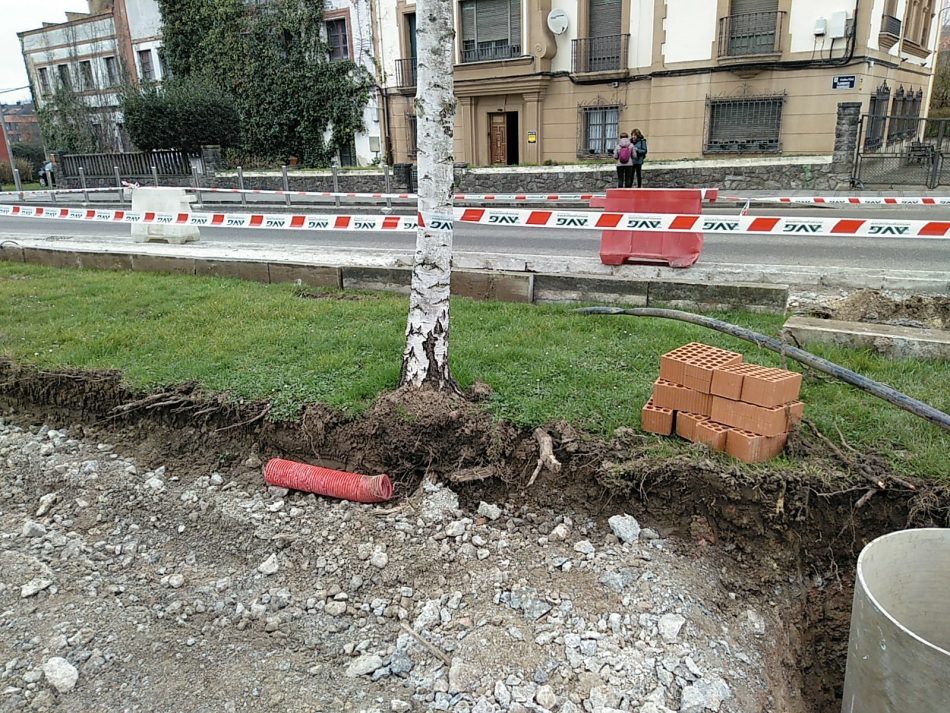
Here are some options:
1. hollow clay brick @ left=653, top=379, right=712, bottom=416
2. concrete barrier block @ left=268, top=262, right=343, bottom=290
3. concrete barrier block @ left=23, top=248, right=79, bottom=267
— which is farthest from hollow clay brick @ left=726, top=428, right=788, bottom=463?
concrete barrier block @ left=23, top=248, right=79, bottom=267

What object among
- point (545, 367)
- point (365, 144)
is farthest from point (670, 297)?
point (365, 144)

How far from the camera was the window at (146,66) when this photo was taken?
32469 millimetres

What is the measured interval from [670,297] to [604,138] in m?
19.2

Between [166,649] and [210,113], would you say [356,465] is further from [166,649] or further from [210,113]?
[210,113]

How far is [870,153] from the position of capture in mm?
18750

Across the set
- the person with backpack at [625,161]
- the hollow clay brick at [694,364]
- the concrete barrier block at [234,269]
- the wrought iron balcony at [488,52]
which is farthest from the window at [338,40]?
the hollow clay brick at [694,364]

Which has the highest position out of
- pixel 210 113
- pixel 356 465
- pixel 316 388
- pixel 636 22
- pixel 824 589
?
pixel 636 22

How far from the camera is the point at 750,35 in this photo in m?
20.6

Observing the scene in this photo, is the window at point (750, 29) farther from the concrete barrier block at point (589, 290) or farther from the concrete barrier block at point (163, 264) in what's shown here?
the concrete barrier block at point (163, 264)

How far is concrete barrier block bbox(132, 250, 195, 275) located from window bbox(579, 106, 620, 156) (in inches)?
716

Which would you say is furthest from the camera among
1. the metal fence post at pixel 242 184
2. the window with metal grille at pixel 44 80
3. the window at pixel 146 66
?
the window with metal grille at pixel 44 80

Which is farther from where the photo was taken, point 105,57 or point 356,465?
point 105,57

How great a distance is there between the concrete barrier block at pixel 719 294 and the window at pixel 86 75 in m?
38.1

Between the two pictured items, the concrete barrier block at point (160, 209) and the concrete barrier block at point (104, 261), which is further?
the concrete barrier block at point (160, 209)
